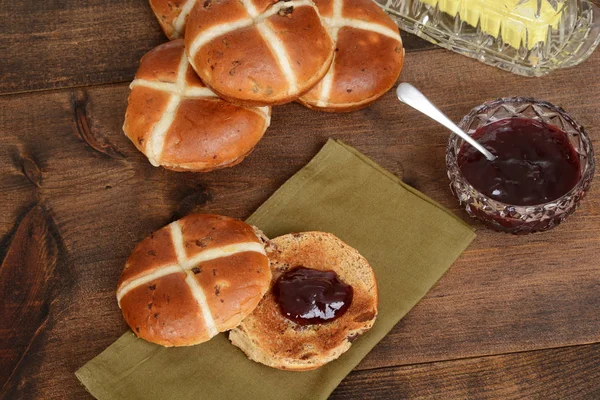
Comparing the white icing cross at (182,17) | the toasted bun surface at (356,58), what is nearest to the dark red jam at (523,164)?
the toasted bun surface at (356,58)

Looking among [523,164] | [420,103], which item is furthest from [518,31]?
[523,164]

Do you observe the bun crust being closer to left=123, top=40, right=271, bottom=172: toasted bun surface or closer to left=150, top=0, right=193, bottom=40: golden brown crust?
left=150, top=0, right=193, bottom=40: golden brown crust

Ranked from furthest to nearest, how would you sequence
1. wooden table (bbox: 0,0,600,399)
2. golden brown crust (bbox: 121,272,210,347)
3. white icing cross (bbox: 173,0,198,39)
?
white icing cross (bbox: 173,0,198,39) → wooden table (bbox: 0,0,600,399) → golden brown crust (bbox: 121,272,210,347)

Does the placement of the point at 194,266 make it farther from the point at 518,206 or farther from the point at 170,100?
the point at 518,206

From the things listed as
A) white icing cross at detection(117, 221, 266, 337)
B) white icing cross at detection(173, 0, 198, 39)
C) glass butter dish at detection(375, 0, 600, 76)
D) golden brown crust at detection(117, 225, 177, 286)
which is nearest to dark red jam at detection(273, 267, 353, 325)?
white icing cross at detection(117, 221, 266, 337)

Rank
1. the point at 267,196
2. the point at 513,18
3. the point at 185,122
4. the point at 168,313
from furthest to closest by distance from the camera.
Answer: the point at 513,18, the point at 267,196, the point at 185,122, the point at 168,313

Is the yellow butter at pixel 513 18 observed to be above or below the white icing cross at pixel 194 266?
above

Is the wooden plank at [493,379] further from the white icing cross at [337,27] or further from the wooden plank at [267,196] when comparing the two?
the white icing cross at [337,27]
